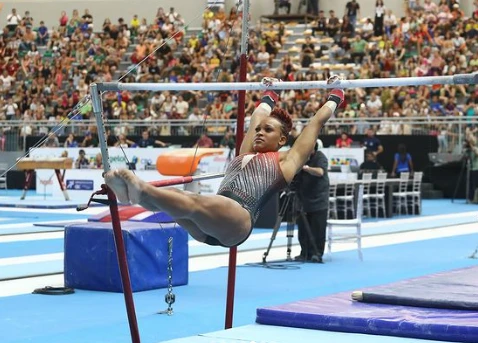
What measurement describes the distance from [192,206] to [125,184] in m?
0.64

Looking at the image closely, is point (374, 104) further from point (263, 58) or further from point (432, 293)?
point (432, 293)

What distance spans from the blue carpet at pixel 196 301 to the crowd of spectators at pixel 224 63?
1271cm

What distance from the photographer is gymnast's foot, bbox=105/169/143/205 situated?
478cm

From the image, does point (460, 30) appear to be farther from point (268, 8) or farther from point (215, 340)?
point (215, 340)

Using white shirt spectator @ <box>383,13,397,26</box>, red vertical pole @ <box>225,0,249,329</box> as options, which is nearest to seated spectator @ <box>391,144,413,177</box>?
white shirt spectator @ <box>383,13,397,26</box>

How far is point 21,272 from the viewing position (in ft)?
35.6

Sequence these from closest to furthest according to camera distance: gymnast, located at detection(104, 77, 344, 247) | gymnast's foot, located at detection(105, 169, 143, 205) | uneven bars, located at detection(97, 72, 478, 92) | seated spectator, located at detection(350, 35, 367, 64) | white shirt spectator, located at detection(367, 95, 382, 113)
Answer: gymnast's foot, located at detection(105, 169, 143, 205) → gymnast, located at detection(104, 77, 344, 247) → uneven bars, located at detection(97, 72, 478, 92) → white shirt spectator, located at detection(367, 95, 382, 113) → seated spectator, located at detection(350, 35, 367, 64)

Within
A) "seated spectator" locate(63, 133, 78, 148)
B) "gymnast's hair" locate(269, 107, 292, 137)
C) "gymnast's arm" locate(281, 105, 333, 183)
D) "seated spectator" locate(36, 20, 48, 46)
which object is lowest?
"seated spectator" locate(63, 133, 78, 148)

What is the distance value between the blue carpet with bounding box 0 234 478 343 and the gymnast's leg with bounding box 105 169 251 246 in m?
1.73

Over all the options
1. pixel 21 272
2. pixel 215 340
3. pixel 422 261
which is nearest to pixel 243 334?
pixel 215 340

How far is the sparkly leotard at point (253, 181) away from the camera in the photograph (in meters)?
6.18

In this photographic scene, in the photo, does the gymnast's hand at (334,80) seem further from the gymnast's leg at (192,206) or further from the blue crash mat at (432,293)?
the blue crash mat at (432,293)

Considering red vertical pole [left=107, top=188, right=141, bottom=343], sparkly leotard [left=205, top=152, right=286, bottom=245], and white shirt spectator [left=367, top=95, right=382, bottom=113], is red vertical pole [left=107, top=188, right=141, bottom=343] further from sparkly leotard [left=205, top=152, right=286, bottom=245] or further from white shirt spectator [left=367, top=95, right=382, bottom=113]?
white shirt spectator [left=367, top=95, right=382, bottom=113]

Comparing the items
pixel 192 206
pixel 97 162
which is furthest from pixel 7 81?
pixel 192 206
